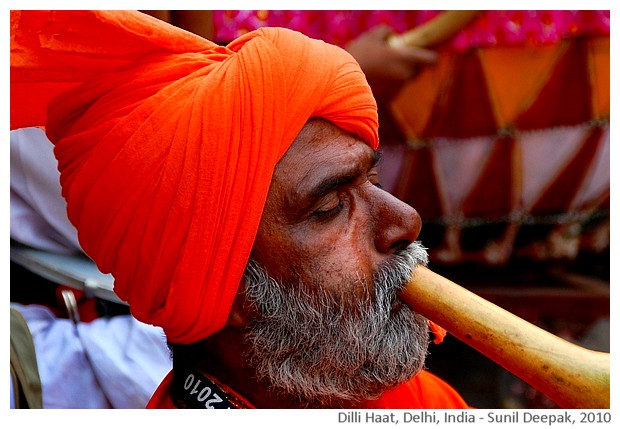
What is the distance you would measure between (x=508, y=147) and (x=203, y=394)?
1.98 m

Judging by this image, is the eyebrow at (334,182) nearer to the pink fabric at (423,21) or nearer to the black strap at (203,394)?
the black strap at (203,394)

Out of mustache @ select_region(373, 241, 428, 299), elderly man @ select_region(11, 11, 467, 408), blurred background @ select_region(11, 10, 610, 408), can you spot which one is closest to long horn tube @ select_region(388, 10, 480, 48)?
blurred background @ select_region(11, 10, 610, 408)

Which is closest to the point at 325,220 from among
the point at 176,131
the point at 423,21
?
the point at 176,131

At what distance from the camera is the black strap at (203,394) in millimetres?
1536

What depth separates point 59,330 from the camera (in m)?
2.01

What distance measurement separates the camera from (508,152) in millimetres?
3115

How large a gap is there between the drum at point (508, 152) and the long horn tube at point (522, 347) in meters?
1.68

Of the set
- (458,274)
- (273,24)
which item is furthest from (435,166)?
(273,24)

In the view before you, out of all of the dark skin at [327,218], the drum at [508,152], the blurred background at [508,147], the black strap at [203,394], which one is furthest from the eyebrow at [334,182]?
the drum at [508,152]

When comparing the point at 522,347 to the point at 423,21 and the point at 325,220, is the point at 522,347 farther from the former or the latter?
the point at 423,21

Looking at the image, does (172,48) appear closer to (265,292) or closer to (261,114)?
(261,114)

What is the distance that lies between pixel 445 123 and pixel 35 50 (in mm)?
1934

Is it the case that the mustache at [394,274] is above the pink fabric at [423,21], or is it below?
below

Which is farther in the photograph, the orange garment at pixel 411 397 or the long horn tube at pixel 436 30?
the long horn tube at pixel 436 30
